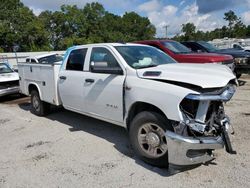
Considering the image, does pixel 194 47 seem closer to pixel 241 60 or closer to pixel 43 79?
pixel 241 60

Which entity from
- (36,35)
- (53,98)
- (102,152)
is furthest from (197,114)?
(36,35)

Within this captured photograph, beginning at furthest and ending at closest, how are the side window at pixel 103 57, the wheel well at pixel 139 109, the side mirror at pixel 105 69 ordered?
the side window at pixel 103 57 < the side mirror at pixel 105 69 < the wheel well at pixel 139 109

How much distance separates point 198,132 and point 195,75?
786 millimetres

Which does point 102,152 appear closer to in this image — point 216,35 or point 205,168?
point 205,168

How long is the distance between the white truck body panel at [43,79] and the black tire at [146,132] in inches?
112

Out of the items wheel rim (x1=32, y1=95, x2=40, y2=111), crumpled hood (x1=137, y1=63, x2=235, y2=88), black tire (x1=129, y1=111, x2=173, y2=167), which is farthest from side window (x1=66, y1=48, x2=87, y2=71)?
black tire (x1=129, y1=111, x2=173, y2=167)

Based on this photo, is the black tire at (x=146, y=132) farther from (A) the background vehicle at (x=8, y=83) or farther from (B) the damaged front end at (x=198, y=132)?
(A) the background vehicle at (x=8, y=83)

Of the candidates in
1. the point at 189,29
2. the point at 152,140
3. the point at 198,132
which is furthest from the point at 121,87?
the point at 189,29

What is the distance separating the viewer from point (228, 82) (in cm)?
409

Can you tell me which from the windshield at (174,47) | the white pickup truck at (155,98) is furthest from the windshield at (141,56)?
the windshield at (174,47)

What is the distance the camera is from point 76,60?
20.2ft

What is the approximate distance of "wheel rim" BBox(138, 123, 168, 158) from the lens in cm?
414

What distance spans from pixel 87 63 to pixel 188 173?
115 inches

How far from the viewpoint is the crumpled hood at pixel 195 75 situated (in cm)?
382
